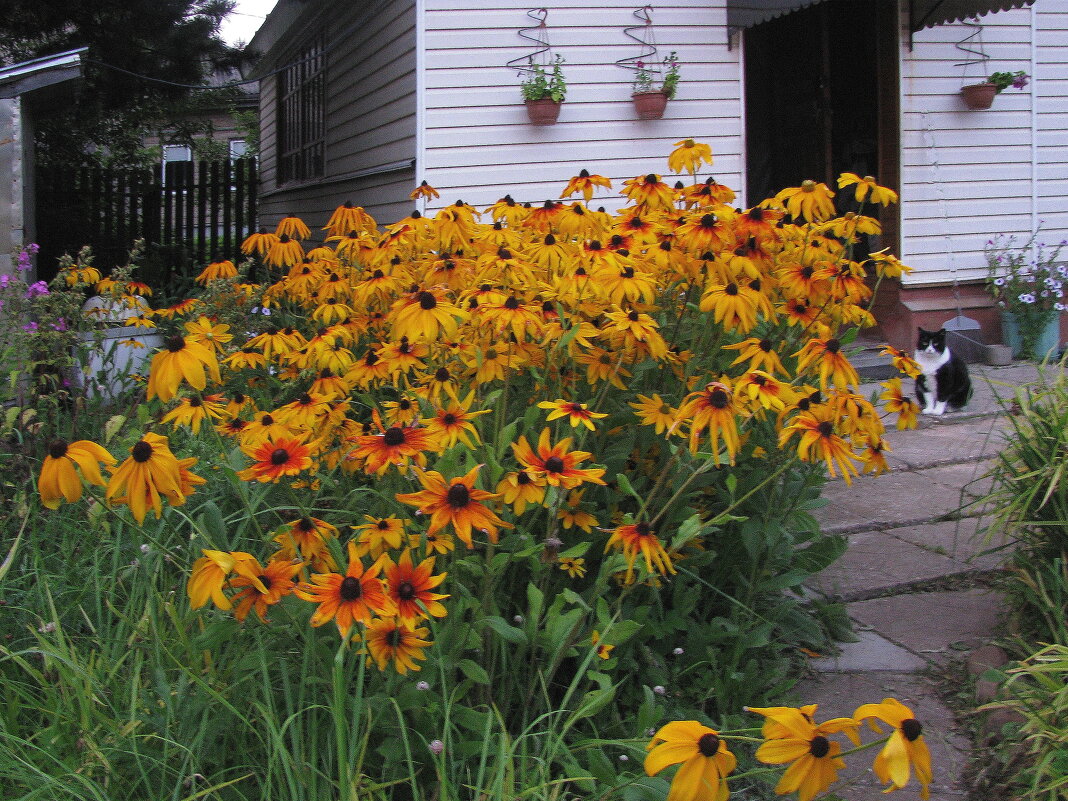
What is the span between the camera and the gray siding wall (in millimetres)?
6668

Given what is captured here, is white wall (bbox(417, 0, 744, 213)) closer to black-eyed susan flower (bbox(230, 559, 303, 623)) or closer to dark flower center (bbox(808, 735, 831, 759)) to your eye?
black-eyed susan flower (bbox(230, 559, 303, 623))

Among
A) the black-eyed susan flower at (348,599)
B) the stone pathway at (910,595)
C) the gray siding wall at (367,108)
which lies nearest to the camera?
the black-eyed susan flower at (348,599)

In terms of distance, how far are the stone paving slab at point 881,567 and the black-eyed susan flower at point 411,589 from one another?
1.64 meters

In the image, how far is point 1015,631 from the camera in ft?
7.83

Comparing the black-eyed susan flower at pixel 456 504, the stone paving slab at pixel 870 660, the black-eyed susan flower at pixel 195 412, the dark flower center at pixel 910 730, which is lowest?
the stone paving slab at pixel 870 660

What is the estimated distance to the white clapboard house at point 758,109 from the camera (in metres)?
6.40

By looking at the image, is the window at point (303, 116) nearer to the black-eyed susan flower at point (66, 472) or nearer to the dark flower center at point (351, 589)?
the black-eyed susan flower at point (66, 472)

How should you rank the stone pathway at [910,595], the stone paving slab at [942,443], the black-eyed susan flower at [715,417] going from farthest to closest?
the stone paving slab at [942,443] → the stone pathway at [910,595] → the black-eyed susan flower at [715,417]

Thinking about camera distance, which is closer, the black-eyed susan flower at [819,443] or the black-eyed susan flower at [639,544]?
the black-eyed susan flower at [639,544]

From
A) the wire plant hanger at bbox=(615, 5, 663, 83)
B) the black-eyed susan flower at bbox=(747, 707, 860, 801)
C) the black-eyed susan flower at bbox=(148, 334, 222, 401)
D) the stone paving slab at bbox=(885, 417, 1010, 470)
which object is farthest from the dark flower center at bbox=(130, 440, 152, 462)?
the wire plant hanger at bbox=(615, 5, 663, 83)

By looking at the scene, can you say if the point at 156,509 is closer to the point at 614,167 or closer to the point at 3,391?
the point at 3,391

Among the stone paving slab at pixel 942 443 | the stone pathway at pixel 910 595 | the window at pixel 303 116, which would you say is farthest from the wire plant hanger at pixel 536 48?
the stone pathway at pixel 910 595

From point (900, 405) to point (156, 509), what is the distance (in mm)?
1680

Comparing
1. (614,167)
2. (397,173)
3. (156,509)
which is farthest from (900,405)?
(397,173)
